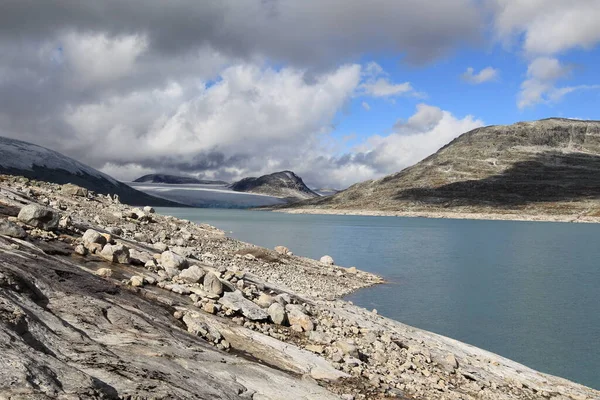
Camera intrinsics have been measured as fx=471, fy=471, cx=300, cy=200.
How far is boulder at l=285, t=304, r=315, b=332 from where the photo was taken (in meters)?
17.5

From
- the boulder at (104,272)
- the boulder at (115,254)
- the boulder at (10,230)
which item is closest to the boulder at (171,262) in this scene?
the boulder at (115,254)

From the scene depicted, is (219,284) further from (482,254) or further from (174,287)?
(482,254)

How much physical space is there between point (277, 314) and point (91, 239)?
7.83 m

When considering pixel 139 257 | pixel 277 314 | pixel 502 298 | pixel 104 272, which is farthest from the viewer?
pixel 502 298

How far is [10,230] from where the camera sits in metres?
15.3

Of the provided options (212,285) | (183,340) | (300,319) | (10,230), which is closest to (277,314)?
(300,319)

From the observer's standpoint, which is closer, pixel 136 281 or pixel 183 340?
pixel 183 340

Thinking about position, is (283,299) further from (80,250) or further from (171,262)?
(80,250)

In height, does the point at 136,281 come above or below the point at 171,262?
below

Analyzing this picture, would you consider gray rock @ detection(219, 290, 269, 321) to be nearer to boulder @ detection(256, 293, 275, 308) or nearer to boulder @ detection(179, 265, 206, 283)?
boulder @ detection(256, 293, 275, 308)

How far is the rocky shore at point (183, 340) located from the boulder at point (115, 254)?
0.05 m

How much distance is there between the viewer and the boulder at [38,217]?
1819cm

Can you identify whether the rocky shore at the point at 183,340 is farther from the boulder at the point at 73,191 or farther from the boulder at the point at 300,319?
the boulder at the point at 73,191

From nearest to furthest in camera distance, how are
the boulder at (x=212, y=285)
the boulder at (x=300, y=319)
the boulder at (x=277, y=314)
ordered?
1. the boulder at (x=277, y=314)
2. the boulder at (x=212, y=285)
3. the boulder at (x=300, y=319)
